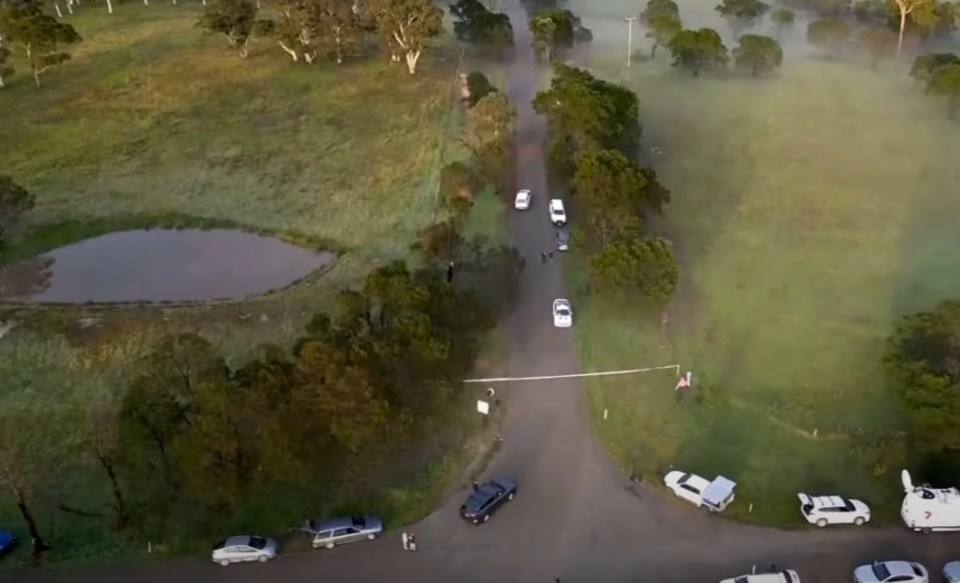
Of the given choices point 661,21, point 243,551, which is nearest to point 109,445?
point 243,551

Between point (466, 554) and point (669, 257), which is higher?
point (669, 257)

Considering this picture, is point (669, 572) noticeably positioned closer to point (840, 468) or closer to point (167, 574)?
point (840, 468)

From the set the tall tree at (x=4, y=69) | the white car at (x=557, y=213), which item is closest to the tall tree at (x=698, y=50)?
the white car at (x=557, y=213)

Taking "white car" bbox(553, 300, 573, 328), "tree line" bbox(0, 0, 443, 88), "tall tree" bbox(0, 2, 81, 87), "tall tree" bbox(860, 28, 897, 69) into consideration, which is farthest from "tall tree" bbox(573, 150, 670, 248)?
"tall tree" bbox(0, 2, 81, 87)

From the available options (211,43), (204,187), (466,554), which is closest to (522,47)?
(211,43)

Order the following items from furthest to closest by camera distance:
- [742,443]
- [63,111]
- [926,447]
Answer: [63,111]
[742,443]
[926,447]

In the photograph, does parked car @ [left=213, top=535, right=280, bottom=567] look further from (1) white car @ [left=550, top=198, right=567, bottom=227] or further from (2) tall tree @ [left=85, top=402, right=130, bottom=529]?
(1) white car @ [left=550, top=198, right=567, bottom=227]

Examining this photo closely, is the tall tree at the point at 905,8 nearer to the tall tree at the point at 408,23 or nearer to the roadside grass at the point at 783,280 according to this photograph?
the roadside grass at the point at 783,280
